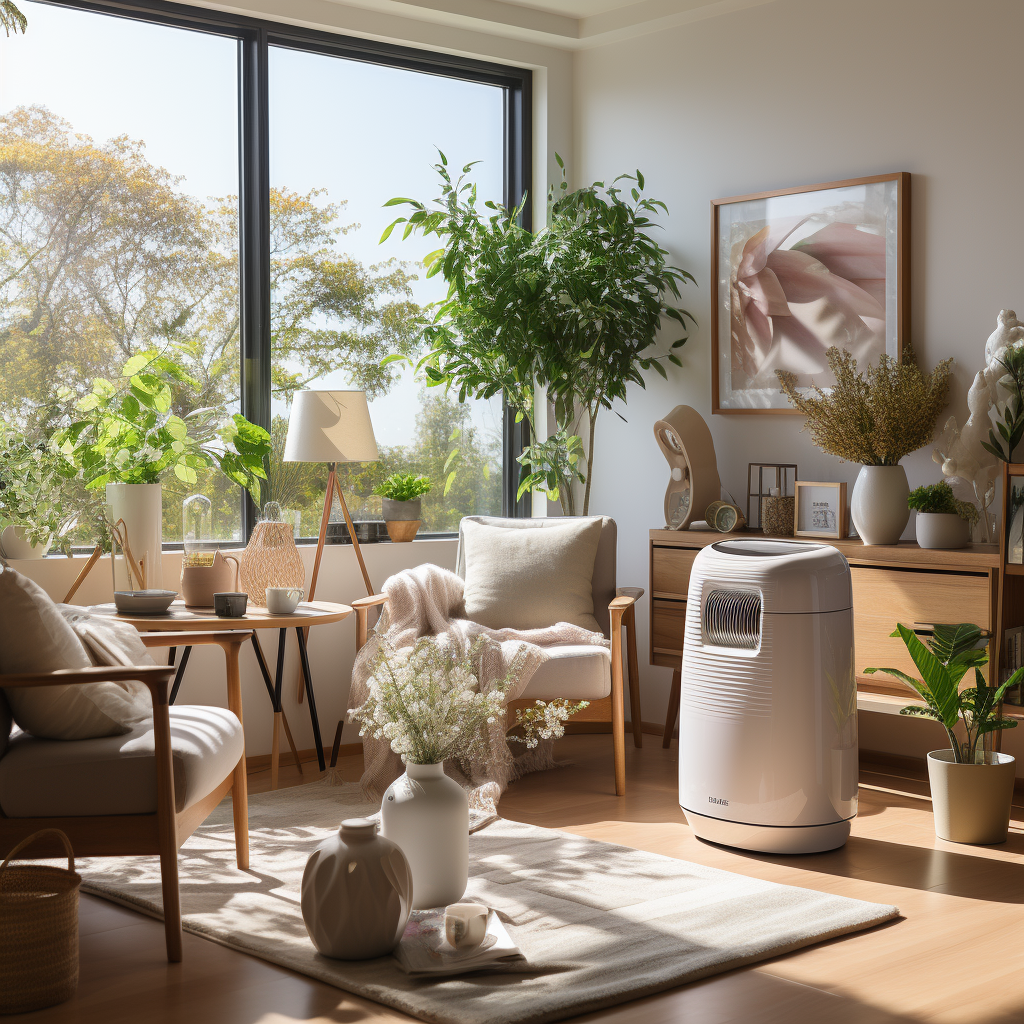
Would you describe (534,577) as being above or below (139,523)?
below

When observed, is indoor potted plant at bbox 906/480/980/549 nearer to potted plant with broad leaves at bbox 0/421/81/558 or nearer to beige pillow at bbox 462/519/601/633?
beige pillow at bbox 462/519/601/633

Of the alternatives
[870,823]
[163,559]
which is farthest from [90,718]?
[870,823]

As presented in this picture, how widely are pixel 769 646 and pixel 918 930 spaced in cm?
83

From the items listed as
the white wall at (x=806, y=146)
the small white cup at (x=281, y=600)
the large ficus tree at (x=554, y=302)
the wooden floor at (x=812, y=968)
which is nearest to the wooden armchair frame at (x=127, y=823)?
the wooden floor at (x=812, y=968)

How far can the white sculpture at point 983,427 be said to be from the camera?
3.96 meters

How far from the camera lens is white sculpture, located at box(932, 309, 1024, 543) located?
156 inches

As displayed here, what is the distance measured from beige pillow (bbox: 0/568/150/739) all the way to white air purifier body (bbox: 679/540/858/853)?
162cm

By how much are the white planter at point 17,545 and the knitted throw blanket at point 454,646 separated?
1.11 meters

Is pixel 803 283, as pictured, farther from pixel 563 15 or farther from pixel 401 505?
pixel 401 505

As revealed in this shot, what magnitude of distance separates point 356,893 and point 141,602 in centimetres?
145

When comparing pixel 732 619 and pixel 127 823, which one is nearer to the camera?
pixel 127 823

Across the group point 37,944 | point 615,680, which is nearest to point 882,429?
point 615,680

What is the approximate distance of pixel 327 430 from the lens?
4.44 metres

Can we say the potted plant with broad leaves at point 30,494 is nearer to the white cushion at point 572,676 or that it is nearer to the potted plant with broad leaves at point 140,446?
the potted plant with broad leaves at point 140,446
